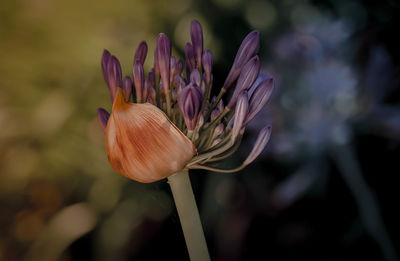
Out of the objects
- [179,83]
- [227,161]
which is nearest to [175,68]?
[179,83]

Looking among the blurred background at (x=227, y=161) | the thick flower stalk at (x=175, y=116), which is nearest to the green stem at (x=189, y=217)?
the thick flower stalk at (x=175, y=116)

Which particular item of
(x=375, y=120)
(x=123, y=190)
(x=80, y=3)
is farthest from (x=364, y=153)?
(x=80, y=3)

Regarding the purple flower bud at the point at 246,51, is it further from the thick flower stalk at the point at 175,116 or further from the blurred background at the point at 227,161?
the blurred background at the point at 227,161

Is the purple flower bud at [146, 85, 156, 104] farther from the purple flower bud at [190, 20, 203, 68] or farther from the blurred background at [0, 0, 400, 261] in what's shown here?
the blurred background at [0, 0, 400, 261]

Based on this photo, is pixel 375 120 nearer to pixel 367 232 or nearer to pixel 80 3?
pixel 367 232

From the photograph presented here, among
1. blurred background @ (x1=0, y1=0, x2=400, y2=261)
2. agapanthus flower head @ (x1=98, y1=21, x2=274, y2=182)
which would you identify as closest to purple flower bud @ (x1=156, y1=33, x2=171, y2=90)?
agapanthus flower head @ (x1=98, y1=21, x2=274, y2=182)

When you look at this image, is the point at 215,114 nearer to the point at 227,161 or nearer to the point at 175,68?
the point at 175,68
